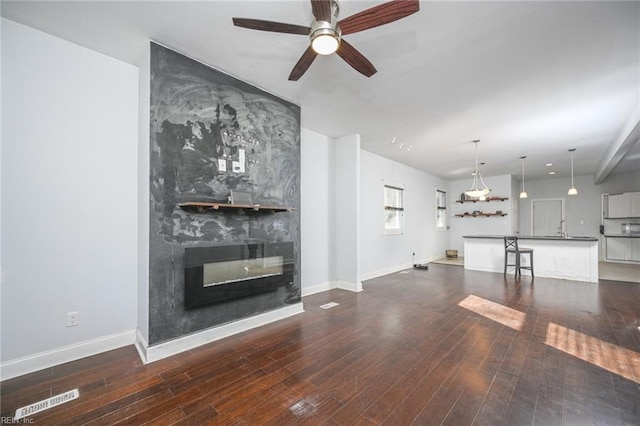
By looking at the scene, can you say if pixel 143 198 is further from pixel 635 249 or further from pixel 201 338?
pixel 635 249

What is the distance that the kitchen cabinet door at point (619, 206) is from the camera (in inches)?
323

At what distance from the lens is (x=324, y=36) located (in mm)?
1816

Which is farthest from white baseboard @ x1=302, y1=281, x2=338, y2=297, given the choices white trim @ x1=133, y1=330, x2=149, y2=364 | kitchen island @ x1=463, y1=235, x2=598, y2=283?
kitchen island @ x1=463, y1=235, x2=598, y2=283

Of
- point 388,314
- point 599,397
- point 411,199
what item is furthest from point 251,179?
point 411,199

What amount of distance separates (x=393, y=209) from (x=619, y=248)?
8.00m

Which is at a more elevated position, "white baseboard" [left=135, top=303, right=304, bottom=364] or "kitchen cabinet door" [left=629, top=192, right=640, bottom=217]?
"kitchen cabinet door" [left=629, top=192, right=640, bottom=217]

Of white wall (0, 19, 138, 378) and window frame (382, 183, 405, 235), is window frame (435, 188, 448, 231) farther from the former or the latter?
white wall (0, 19, 138, 378)

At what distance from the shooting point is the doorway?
9570 millimetres

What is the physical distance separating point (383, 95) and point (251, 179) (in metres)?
2.12

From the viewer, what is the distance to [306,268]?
4.73m

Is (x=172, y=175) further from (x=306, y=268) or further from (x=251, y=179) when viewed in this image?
(x=306, y=268)

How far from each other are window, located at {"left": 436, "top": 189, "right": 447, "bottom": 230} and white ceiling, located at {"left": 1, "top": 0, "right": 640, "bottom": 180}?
4889 millimetres

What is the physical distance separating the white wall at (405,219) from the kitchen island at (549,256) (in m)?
1.51

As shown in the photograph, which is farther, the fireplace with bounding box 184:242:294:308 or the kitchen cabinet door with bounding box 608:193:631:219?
the kitchen cabinet door with bounding box 608:193:631:219
